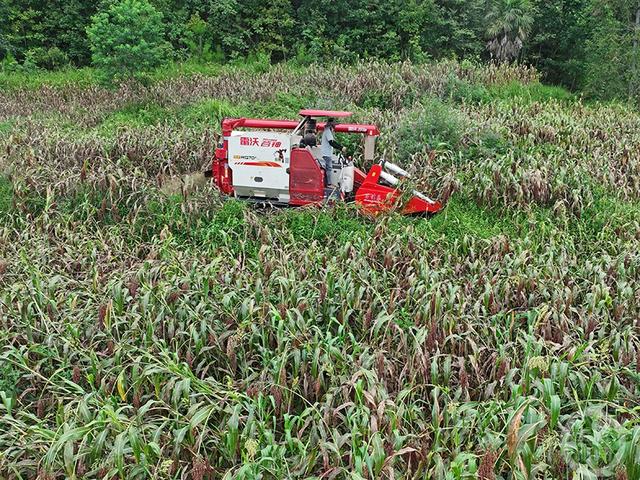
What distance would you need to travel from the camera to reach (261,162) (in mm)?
8367

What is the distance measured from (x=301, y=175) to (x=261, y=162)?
23.9 inches

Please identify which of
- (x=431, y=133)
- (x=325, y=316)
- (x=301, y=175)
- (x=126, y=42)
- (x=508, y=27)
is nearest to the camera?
(x=325, y=316)

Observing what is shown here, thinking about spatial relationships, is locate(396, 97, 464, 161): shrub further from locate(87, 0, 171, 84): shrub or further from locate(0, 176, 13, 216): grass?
locate(87, 0, 171, 84): shrub

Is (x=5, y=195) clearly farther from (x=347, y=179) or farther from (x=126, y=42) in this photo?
(x=126, y=42)

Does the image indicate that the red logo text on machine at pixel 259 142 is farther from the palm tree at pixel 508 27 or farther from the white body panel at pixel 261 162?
the palm tree at pixel 508 27

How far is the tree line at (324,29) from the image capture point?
22.8 metres

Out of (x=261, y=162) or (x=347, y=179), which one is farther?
(x=347, y=179)

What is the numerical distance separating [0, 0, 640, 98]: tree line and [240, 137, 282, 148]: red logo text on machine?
579 inches

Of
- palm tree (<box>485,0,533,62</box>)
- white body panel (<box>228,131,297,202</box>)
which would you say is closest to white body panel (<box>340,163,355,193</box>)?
white body panel (<box>228,131,297,202</box>)

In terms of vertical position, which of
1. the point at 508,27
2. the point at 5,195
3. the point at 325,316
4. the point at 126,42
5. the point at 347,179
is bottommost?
the point at 5,195

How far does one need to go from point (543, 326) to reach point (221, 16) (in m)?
21.9

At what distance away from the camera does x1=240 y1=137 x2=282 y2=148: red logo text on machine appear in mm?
8211

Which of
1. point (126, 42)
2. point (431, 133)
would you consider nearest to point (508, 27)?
point (126, 42)

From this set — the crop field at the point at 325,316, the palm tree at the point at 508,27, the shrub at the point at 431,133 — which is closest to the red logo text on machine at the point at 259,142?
the crop field at the point at 325,316
